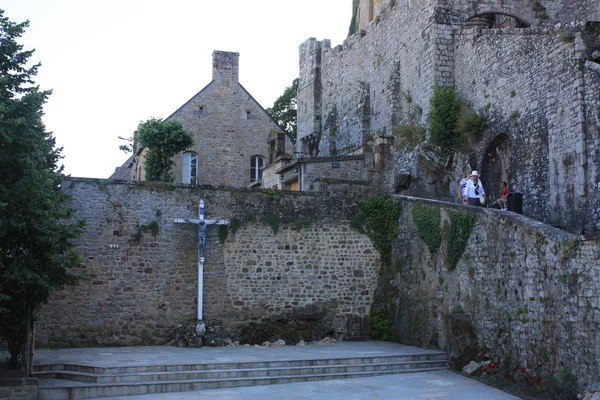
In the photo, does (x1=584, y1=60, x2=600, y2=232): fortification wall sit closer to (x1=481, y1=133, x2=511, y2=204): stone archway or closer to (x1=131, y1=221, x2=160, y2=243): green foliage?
(x1=481, y1=133, x2=511, y2=204): stone archway

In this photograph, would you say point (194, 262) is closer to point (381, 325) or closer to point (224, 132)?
point (381, 325)

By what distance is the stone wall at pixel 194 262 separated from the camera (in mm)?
16594

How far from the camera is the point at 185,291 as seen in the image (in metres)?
17.3

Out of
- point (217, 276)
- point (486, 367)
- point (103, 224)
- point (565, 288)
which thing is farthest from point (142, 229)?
point (565, 288)

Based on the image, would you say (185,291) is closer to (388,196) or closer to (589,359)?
(388,196)

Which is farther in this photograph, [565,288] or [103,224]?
[103,224]

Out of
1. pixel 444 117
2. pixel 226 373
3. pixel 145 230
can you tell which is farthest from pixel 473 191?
pixel 145 230

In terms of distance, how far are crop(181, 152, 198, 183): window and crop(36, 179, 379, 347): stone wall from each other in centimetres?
1361

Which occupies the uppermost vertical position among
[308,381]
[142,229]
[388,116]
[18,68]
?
[388,116]

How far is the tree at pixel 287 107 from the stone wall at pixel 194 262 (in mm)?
23382

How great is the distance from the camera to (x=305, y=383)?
13.6 metres

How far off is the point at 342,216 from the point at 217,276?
368 cm

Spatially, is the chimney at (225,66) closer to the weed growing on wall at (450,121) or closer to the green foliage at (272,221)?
the weed growing on wall at (450,121)

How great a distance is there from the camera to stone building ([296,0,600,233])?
16297 mm
